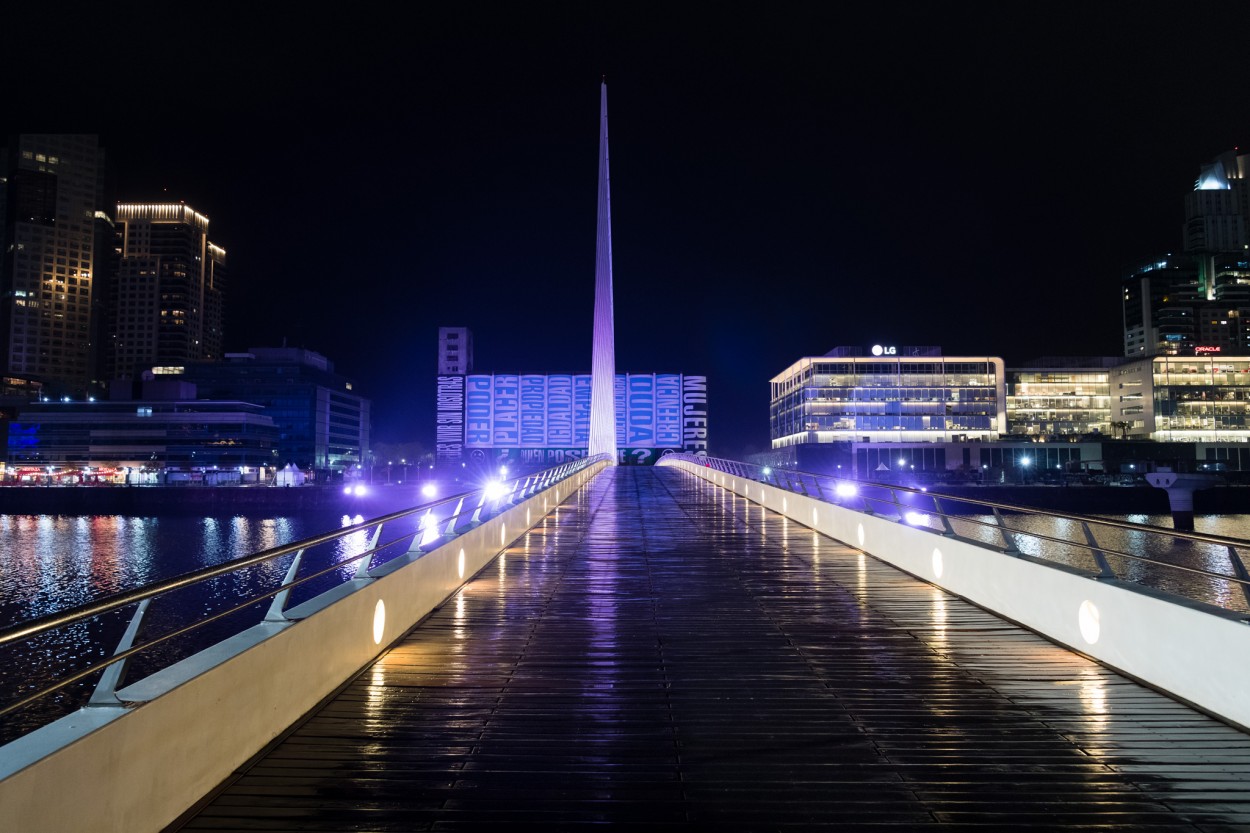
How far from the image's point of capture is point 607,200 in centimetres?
7569

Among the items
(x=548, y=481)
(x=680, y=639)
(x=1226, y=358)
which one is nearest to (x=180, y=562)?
(x=548, y=481)

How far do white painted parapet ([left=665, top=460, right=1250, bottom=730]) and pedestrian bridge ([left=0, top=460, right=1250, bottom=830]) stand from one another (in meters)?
0.02

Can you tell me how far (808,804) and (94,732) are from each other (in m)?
3.25

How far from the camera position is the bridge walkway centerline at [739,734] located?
4168 mm

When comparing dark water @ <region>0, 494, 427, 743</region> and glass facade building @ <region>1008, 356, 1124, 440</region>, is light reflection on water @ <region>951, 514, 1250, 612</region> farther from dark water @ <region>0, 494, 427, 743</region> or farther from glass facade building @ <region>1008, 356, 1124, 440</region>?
glass facade building @ <region>1008, 356, 1124, 440</region>

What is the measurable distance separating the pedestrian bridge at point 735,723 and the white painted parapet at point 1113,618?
24 mm

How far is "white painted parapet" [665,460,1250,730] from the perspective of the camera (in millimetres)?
5652

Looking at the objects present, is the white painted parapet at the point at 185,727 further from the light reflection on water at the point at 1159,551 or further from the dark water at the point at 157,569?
the light reflection on water at the point at 1159,551

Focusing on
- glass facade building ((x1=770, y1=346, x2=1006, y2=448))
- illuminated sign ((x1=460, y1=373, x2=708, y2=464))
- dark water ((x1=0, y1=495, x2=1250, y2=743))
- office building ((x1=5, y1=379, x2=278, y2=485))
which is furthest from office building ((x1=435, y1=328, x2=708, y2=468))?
dark water ((x1=0, y1=495, x2=1250, y2=743))

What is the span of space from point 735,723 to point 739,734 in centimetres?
23

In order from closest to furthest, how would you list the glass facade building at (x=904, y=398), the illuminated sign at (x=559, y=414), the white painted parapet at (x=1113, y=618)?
the white painted parapet at (x=1113, y=618), the glass facade building at (x=904, y=398), the illuminated sign at (x=559, y=414)

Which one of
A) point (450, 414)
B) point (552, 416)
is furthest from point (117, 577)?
point (450, 414)

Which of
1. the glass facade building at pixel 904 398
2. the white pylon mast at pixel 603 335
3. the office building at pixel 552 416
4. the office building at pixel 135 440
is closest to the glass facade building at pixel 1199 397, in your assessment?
the glass facade building at pixel 904 398

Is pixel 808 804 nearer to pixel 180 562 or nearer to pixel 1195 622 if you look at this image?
pixel 1195 622
